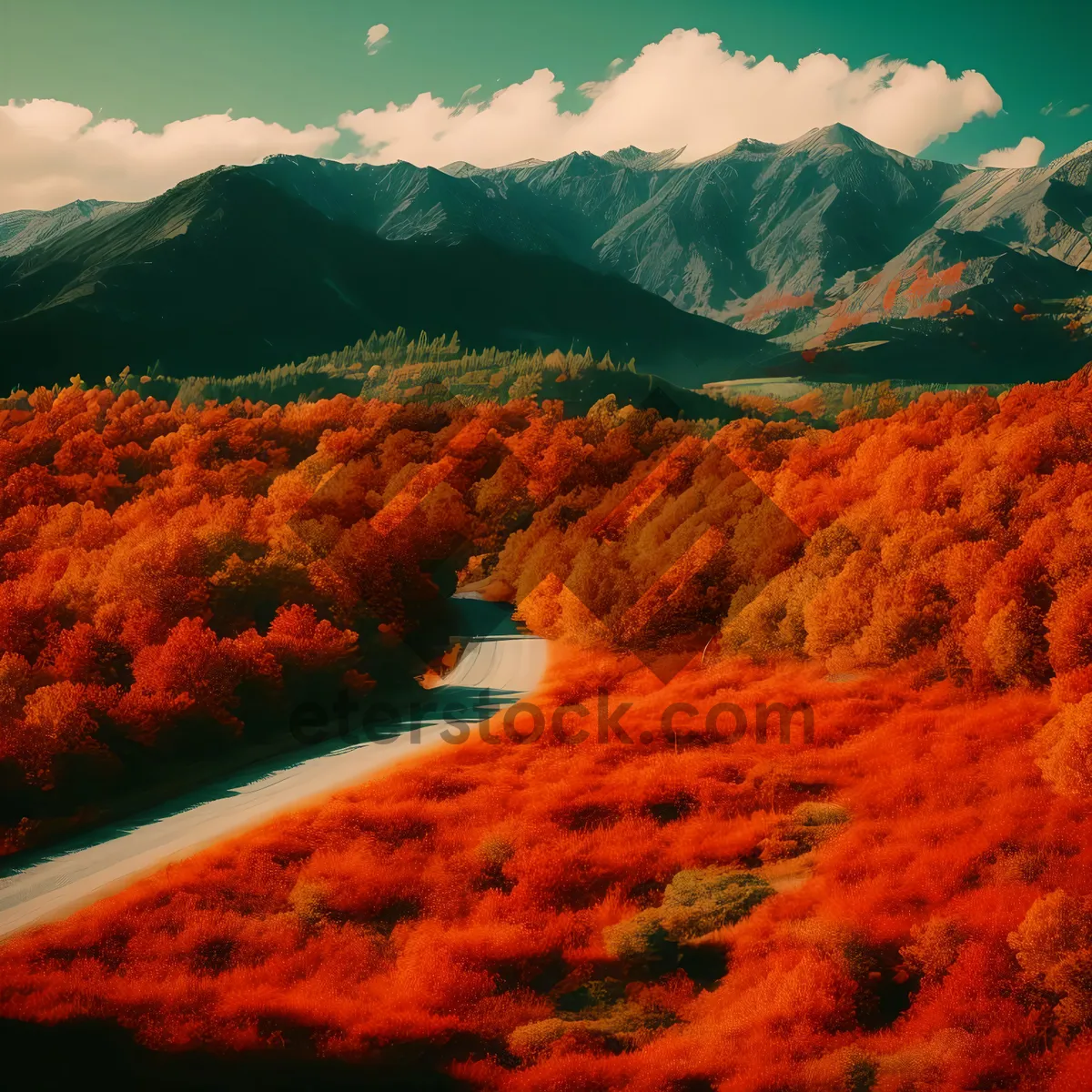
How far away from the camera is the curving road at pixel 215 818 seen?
29953 millimetres

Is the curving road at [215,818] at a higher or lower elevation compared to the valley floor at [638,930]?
higher

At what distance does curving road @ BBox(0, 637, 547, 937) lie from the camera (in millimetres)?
29953

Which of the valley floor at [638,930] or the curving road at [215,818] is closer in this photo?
the valley floor at [638,930]

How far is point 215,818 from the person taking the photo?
3522cm

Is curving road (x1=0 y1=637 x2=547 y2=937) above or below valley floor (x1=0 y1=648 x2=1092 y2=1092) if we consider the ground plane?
above

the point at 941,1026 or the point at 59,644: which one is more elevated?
the point at 59,644

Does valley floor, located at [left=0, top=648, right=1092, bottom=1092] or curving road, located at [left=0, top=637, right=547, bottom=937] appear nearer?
valley floor, located at [left=0, top=648, right=1092, bottom=1092]

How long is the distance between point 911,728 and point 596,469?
203 ft

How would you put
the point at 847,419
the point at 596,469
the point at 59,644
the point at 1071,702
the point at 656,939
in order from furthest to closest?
the point at 847,419 < the point at 596,469 < the point at 59,644 < the point at 1071,702 < the point at 656,939

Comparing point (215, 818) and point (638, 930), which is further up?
point (215, 818)

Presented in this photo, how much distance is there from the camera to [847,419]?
10338cm

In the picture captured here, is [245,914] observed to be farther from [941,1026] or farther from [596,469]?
[596,469]

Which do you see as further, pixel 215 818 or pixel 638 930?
pixel 215 818

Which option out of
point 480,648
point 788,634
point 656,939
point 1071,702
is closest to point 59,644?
point 480,648
